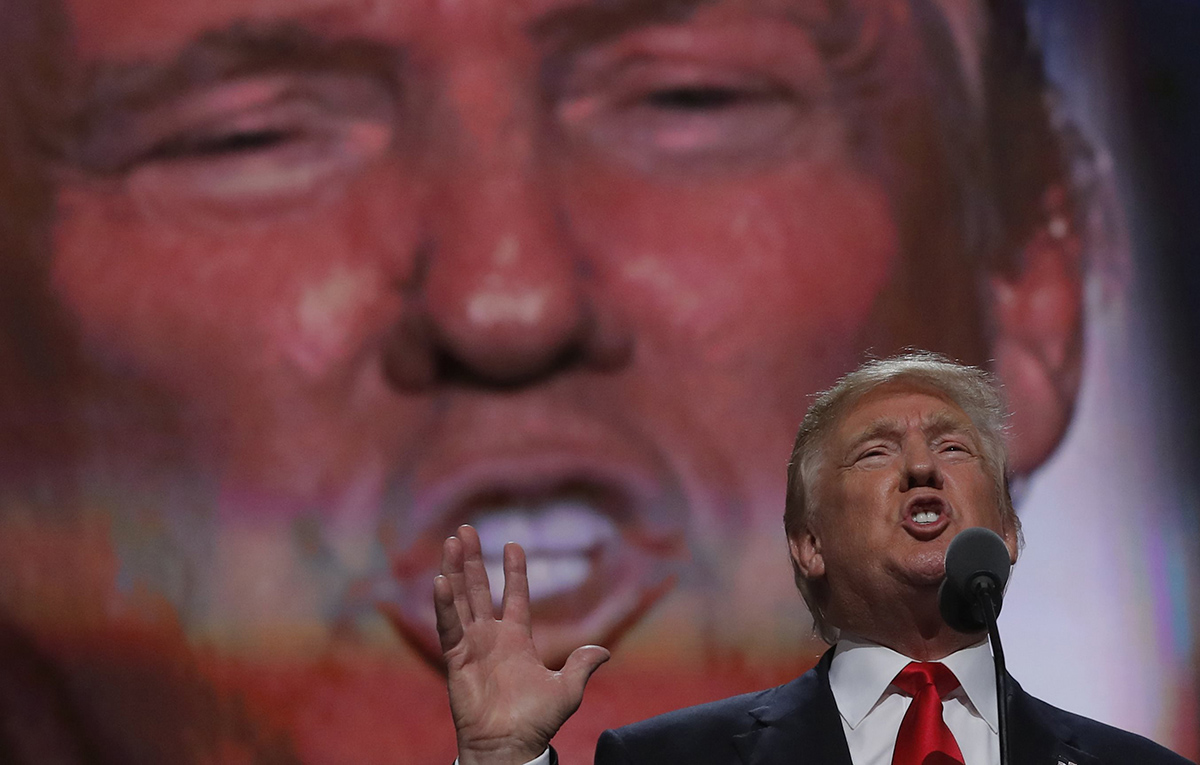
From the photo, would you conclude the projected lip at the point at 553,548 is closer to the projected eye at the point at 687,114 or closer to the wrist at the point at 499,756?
the projected eye at the point at 687,114

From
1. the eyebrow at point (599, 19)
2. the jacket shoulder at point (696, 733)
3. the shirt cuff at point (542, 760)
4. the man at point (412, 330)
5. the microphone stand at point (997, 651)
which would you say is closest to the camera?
the microphone stand at point (997, 651)

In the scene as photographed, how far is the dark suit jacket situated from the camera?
5.11ft

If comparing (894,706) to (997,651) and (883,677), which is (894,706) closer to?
(883,677)

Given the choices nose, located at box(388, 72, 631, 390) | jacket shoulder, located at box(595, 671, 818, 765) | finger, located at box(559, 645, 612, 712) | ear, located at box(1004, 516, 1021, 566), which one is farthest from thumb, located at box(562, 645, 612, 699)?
nose, located at box(388, 72, 631, 390)

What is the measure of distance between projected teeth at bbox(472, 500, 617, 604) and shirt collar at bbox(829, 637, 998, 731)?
32.0 inches

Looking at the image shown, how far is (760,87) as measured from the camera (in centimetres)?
253

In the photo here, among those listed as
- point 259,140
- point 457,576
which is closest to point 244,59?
point 259,140

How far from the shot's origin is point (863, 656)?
160 cm

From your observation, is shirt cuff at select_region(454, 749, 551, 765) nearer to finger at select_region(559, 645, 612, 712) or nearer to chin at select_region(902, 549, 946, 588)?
finger at select_region(559, 645, 612, 712)

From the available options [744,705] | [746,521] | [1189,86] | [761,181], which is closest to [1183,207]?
[1189,86]

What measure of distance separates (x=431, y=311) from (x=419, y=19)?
0.54 m

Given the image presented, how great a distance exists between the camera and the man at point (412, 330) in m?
2.31

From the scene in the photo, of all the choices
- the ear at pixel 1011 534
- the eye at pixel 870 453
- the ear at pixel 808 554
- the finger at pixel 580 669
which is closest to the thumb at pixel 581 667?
the finger at pixel 580 669

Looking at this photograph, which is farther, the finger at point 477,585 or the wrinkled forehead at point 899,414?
the wrinkled forehead at point 899,414
